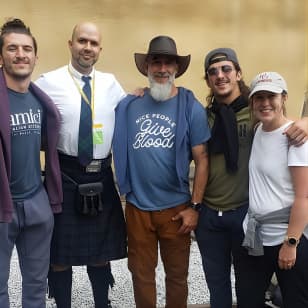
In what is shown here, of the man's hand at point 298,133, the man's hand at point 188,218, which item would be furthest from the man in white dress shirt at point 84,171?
the man's hand at point 298,133

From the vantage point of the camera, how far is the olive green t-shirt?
8.52ft

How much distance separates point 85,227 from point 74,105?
78cm

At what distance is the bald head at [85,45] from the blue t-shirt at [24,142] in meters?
0.42

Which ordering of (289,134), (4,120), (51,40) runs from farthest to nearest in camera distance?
(51,40) → (4,120) → (289,134)

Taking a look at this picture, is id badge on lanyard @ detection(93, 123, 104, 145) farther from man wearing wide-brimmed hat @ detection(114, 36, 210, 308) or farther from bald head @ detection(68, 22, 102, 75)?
bald head @ detection(68, 22, 102, 75)

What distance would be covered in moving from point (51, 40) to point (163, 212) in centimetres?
282

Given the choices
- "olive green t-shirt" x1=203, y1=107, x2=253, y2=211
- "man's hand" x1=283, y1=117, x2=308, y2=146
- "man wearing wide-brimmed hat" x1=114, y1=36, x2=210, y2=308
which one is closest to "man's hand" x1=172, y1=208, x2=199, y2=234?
"man wearing wide-brimmed hat" x1=114, y1=36, x2=210, y2=308

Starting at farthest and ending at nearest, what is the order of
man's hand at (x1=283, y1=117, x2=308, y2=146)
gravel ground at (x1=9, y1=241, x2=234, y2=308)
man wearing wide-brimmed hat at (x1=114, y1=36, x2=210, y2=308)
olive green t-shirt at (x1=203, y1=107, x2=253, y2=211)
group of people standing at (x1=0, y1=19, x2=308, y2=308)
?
1. gravel ground at (x1=9, y1=241, x2=234, y2=308)
2. man wearing wide-brimmed hat at (x1=114, y1=36, x2=210, y2=308)
3. olive green t-shirt at (x1=203, y1=107, x2=253, y2=211)
4. group of people standing at (x1=0, y1=19, x2=308, y2=308)
5. man's hand at (x1=283, y1=117, x2=308, y2=146)

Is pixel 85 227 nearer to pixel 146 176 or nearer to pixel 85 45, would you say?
pixel 146 176

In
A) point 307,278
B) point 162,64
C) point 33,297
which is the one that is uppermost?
point 162,64

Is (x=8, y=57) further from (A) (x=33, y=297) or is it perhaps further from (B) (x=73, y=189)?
(A) (x=33, y=297)

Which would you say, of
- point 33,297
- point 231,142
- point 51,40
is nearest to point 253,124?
point 231,142

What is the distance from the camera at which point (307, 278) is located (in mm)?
2256

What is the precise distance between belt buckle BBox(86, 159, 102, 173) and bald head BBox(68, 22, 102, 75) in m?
0.58
